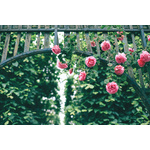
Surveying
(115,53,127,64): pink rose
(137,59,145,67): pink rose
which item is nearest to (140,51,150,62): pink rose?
(137,59,145,67): pink rose

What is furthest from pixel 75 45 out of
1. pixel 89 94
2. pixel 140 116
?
Answer: pixel 140 116

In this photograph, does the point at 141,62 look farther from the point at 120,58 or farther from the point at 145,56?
the point at 120,58

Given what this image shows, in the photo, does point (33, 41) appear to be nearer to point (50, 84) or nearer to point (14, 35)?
point (14, 35)

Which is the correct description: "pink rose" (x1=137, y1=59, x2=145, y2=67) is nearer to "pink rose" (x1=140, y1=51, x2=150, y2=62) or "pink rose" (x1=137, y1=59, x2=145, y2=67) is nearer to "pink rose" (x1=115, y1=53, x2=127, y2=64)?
"pink rose" (x1=140, y1=51, x2=150, y2=62)

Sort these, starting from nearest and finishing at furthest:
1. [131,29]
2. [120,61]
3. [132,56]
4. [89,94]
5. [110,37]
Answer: [120,61], [132,56], [110,37], [131,29], [89,94]

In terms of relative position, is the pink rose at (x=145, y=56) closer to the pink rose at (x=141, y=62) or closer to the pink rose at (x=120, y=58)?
the pink rose at (x=141, y=62)

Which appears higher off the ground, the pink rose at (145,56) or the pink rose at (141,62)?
the pink rose at (145,56)

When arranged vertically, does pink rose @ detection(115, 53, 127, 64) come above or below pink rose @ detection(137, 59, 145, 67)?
above

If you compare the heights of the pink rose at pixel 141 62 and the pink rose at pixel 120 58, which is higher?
the pink rose at pixel 120 58

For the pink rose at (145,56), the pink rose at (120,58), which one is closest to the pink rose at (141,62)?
the pink rose at (145,56)

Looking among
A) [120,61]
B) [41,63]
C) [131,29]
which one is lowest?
[120,61]

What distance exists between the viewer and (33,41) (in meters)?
3.47

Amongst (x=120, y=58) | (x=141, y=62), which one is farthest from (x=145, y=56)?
(x=120, y=58)
